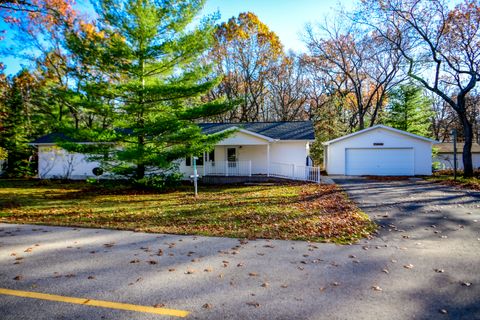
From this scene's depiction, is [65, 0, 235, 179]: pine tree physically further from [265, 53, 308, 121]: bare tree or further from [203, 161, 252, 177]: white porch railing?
[265, 53, 308, 121]: bare tree

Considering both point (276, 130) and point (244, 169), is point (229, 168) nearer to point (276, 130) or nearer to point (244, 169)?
point (244, 169)

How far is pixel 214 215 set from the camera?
28.4 feet

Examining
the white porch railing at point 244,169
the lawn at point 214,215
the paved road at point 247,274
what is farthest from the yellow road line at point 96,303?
the white porch railing at point 244,169

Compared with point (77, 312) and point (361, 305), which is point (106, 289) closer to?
point (77, 312)

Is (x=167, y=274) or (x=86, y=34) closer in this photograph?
(x=167, y=274)

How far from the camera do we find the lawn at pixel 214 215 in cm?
679

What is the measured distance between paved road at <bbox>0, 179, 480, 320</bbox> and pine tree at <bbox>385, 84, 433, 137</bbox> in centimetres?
2499

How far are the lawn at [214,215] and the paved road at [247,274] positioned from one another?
65 cm

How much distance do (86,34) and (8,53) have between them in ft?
41.0

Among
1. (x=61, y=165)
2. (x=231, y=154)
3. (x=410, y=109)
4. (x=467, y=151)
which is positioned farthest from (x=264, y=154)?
(x=410, y=109)

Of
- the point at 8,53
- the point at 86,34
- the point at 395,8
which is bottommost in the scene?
the point at 86,34

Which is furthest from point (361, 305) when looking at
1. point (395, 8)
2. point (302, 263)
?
point (395, 8)

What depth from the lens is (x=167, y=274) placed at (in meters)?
4.34

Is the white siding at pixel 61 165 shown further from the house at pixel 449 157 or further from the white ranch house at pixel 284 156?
the house at pixel 449 157
